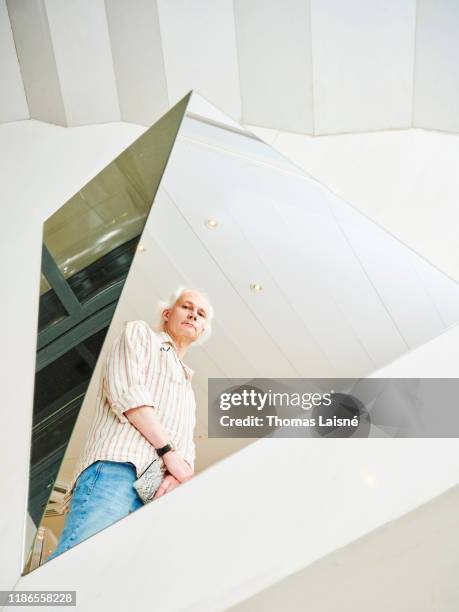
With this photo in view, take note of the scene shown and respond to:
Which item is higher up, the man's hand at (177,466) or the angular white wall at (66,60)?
the angular white wall at (66,60)

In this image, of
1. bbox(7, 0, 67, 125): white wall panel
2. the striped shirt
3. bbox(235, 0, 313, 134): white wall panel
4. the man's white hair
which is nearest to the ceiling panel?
the man's white hair

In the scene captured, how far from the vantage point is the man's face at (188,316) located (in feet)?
4.79

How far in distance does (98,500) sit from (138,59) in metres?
2.02

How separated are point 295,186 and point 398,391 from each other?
0.97 meters

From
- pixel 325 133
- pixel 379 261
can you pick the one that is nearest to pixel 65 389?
pixel 379 261

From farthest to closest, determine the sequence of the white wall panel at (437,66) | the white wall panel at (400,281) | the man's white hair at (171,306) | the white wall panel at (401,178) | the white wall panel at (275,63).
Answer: the white wall panel at (275,63)
the white wall panel at (437,66)
the white wall panel at (401,178)
the man's white hair at (171,306)
the white wall panel at (400,281)

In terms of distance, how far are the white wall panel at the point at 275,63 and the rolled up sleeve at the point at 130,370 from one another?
1446 mm

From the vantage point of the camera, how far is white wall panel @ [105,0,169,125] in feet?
8.36

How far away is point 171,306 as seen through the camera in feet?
5.03

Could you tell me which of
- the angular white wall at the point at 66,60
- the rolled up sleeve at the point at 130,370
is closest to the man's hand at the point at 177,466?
the rolled up sleeve at the point at 130,370

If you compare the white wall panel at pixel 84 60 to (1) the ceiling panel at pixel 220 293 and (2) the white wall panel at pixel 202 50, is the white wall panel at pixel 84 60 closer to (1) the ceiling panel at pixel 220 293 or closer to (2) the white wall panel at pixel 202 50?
(2) the white wall panel at pixel 202 50

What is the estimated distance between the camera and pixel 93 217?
80.7 inches

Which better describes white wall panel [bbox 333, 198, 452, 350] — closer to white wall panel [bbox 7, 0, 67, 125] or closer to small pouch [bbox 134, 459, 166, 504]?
small pouch [bbox 134, 459, 166, 504]

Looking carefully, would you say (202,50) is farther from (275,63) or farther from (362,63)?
(362,63)
